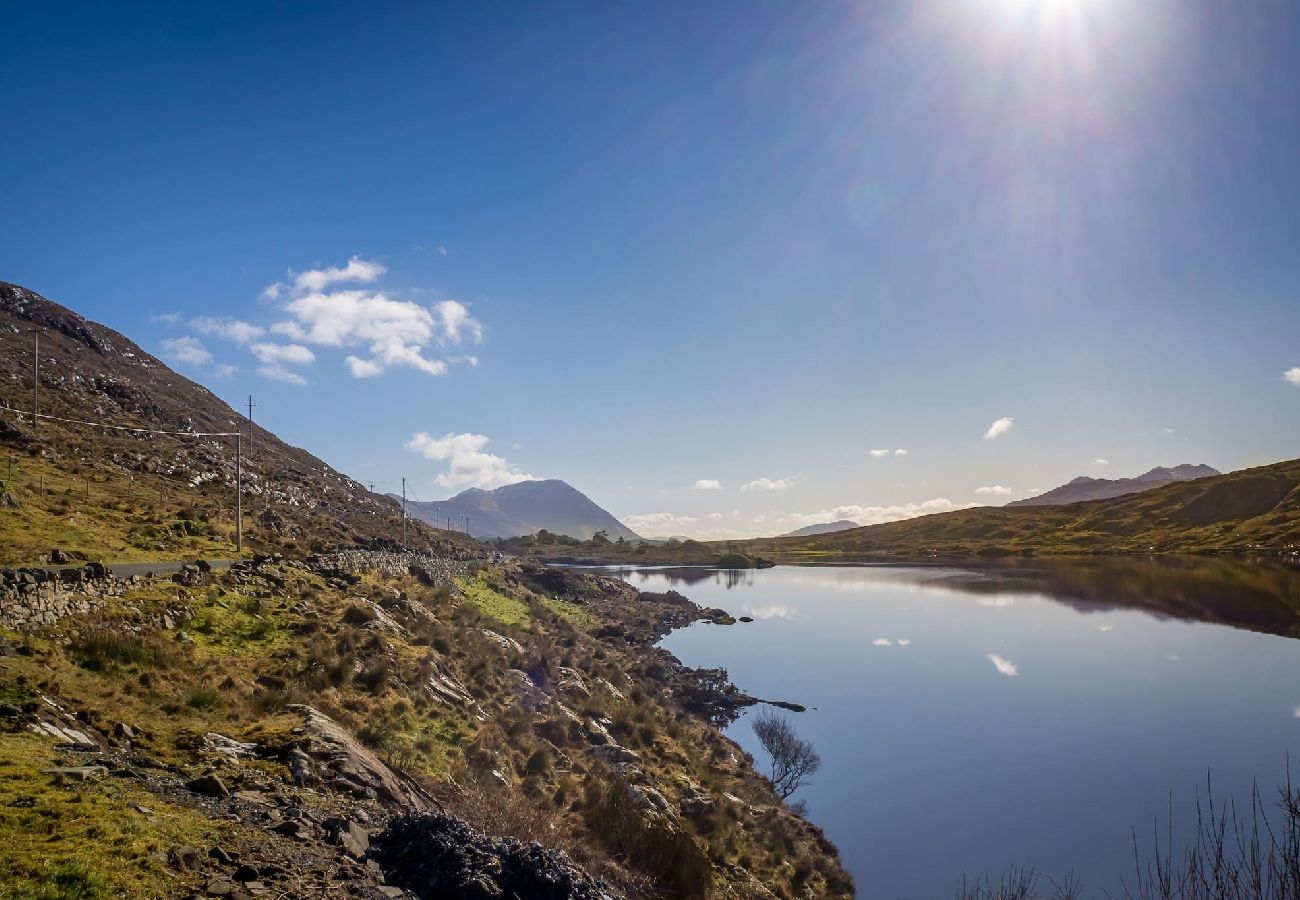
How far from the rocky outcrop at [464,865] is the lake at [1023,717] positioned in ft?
49.4

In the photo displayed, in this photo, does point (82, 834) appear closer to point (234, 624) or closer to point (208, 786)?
point (208, 786)

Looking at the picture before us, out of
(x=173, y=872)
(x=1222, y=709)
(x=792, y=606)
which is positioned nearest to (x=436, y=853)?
(x=173, y=872)

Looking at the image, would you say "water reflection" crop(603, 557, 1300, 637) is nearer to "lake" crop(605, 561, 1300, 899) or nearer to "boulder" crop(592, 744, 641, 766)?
"lake" crop(605, 561, 1300, 899)

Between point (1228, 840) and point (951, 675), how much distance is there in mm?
22078

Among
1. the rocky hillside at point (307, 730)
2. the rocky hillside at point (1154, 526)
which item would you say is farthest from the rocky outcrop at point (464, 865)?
the rocky hillside at point (1154, 526)

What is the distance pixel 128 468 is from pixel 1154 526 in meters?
180

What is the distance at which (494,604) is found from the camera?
138 feet

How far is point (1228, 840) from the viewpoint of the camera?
1944 cm

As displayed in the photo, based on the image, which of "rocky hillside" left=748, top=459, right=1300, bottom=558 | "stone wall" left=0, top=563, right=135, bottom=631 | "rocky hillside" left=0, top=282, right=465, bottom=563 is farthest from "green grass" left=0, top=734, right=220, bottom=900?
"rocky hillside" left=748, top=459, right=1300, bottom=558

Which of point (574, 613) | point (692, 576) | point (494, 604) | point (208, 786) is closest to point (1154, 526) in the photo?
point (692, 576)

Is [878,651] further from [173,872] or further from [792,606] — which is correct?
[173,872]

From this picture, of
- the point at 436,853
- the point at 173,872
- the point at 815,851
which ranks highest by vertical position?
the point at 173,872

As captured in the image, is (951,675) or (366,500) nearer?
(951,675)

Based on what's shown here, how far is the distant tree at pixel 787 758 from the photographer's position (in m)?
26.2
